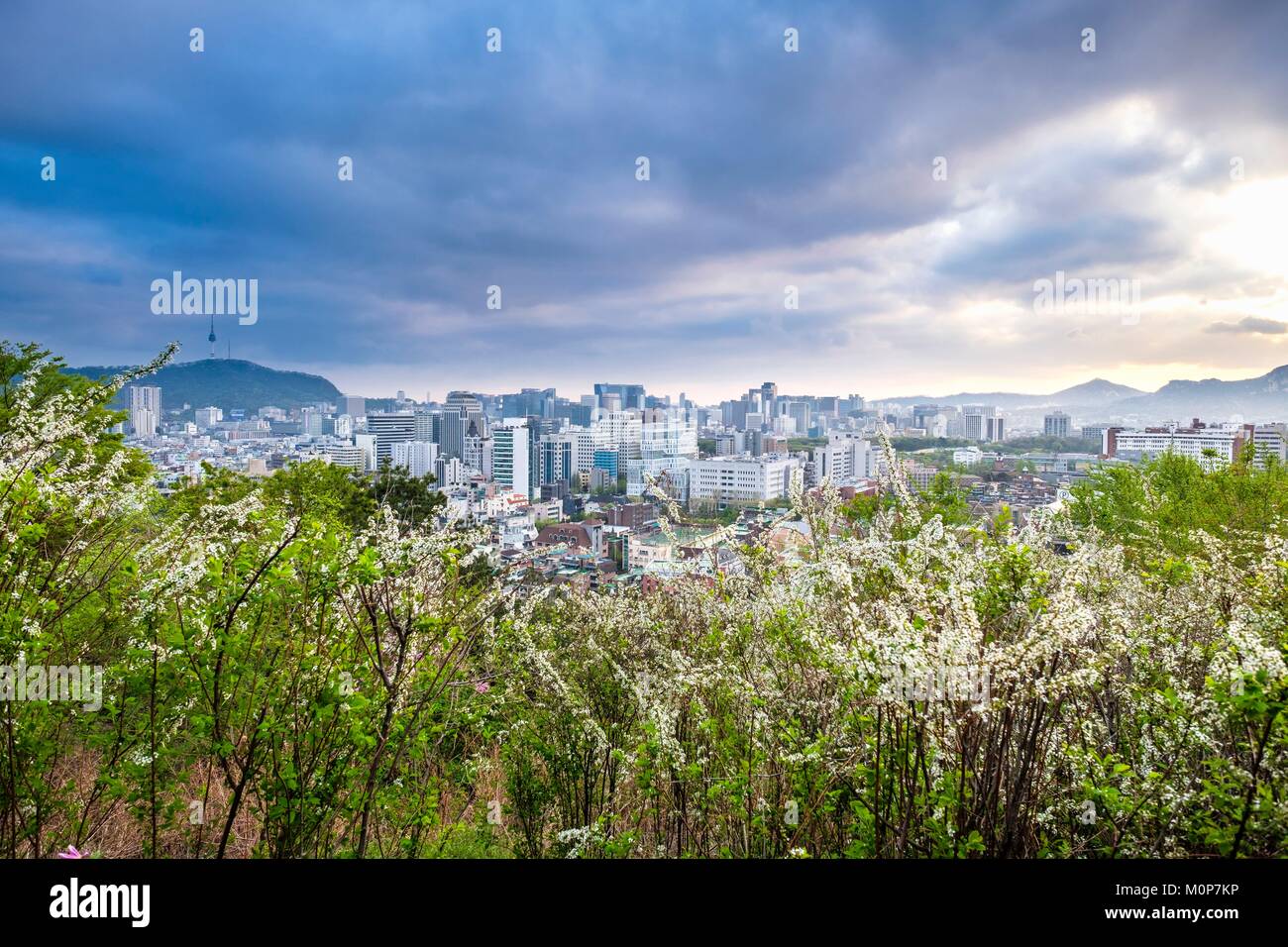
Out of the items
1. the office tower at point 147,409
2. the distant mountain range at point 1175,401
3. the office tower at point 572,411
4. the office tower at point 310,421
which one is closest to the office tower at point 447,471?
the office tower at point 310,421

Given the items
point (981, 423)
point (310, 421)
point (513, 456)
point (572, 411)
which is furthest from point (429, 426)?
point (981, 423)

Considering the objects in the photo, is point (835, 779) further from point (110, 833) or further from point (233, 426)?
point (233, 426)

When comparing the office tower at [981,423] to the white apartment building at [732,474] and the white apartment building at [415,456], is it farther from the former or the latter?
the white apartment building at [415,456]

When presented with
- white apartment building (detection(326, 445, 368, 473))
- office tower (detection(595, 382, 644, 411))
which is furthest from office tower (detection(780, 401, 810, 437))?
white apartment building (detection(326, 445, 368, 473))

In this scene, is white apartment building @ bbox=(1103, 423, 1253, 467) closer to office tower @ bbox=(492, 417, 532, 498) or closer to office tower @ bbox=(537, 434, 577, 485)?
office tower @ bbox=(492, 417, 532, 498)
